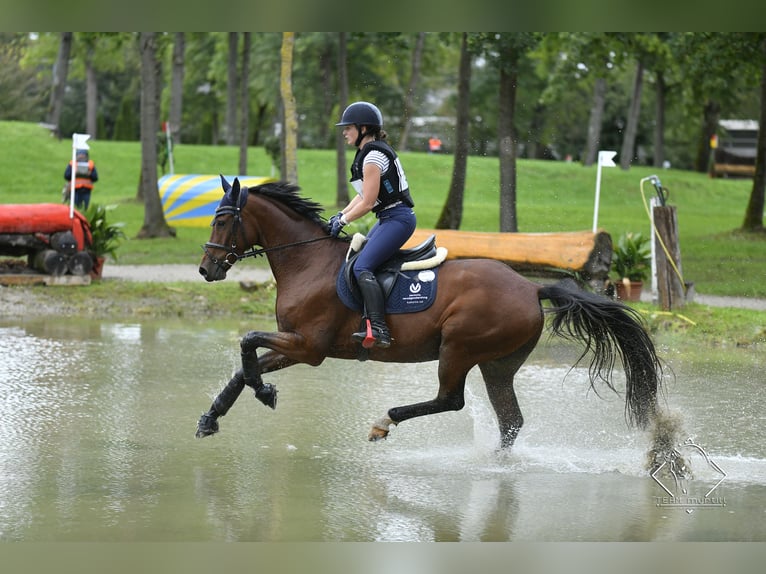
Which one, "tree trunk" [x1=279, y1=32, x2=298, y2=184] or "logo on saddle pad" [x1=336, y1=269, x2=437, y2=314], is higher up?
"tree trunk" [x1=279, y1=32, x2=298, y2=184]

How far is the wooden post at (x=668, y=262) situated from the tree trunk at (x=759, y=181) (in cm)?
1000

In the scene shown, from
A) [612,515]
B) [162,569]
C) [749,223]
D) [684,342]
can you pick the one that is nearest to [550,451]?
[612,515]

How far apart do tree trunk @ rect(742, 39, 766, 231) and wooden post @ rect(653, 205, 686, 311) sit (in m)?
10.0

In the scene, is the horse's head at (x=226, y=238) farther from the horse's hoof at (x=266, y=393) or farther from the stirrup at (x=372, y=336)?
the stirrup at (x=372, y=336)

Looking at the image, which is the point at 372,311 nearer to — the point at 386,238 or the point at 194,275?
the point at 386,238

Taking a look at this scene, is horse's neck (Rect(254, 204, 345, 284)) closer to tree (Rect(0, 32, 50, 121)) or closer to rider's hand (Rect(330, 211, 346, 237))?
rider's hand (Rect(330, 211, 346, 237))

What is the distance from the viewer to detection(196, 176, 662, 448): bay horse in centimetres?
811

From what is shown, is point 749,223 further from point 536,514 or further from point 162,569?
point 162,569

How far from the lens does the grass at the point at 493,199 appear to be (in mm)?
19641

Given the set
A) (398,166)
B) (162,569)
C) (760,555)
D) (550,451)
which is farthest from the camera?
(550,451)

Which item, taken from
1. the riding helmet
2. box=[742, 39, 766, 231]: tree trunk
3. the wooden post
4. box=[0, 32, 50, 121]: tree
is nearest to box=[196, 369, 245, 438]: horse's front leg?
the riding helmet

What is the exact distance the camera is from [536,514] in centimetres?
694
